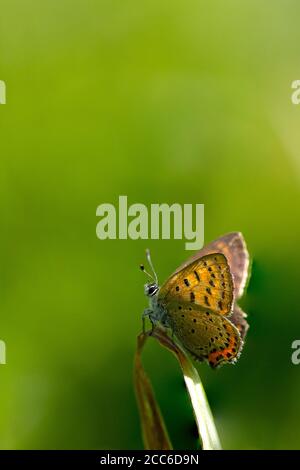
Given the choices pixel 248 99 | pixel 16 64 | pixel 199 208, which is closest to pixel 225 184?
pixel 199 208

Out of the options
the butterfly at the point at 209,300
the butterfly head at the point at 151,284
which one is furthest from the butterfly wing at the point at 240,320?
the butterfly head at the point at 151,284

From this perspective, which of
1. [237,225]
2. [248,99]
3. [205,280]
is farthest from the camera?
[248,99]

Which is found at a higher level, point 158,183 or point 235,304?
point 158,183

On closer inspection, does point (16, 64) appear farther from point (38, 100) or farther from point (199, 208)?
point (199, 208)

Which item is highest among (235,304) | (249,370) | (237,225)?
(237,225)

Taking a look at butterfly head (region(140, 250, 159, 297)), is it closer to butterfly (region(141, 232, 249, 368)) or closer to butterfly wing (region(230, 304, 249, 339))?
butterfly (region(141, 232, 249, 368))

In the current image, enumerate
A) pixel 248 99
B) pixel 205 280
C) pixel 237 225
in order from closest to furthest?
pixel 205 280
pixel 237 225
pixel 248 99

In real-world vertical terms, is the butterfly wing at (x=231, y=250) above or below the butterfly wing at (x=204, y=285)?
above

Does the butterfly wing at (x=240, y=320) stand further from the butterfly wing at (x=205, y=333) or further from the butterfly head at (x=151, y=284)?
the butterfly head at (x=151, y=284)

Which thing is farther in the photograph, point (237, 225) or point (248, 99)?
point (248, 99)
